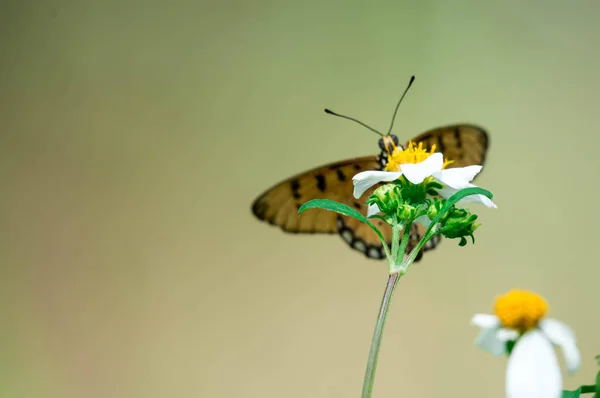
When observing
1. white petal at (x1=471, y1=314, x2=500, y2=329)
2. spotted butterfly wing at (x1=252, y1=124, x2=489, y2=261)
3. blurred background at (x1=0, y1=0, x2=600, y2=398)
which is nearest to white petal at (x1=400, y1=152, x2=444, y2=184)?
white petal at (x1=471, y1=314, x2=500, y2=329)

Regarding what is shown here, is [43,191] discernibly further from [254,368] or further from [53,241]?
[254,368]

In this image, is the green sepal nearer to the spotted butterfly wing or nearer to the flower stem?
the flower stem

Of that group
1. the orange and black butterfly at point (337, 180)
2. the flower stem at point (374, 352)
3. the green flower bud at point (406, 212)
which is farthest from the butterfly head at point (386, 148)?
the flower stem at point (374, 352)

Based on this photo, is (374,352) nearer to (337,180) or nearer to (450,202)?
(450,202)

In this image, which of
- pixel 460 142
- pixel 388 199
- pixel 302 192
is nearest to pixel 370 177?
pixel 388 199

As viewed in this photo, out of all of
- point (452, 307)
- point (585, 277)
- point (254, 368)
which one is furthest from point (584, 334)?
point (254, 368)

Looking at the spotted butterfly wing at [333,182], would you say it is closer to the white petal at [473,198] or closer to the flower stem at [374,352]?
the white petal at [473,198]

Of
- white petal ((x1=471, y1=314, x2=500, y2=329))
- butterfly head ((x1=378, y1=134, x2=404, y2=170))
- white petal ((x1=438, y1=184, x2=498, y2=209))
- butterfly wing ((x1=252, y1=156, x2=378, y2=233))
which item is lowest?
white petal ((x1=471, y1=314, x2=500, y2=329))
